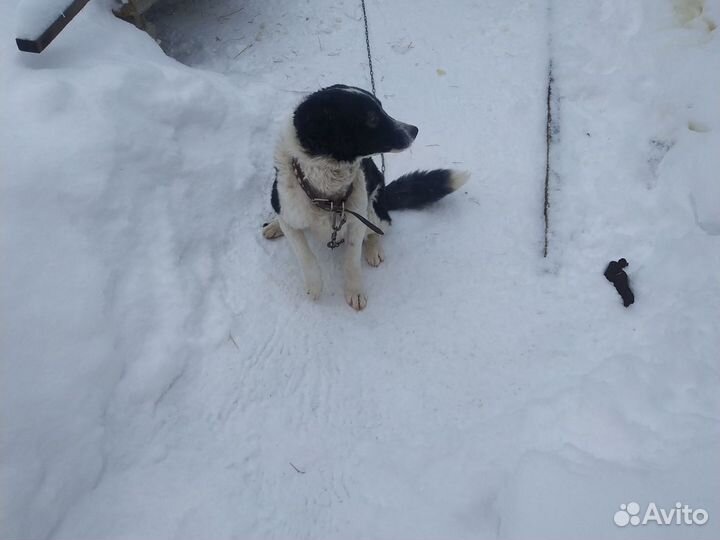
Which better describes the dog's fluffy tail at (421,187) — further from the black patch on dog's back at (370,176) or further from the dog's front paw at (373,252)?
the dog's front paw at (373,252)

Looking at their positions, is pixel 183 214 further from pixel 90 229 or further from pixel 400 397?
pixel 400 397

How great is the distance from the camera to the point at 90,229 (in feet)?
8.09

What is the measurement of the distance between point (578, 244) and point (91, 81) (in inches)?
119

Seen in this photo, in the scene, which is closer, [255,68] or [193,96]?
[193,96]

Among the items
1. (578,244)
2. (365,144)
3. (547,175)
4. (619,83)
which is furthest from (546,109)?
(365,144)

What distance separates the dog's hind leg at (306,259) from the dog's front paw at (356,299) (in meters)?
0.18

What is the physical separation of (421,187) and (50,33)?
7.54 feet

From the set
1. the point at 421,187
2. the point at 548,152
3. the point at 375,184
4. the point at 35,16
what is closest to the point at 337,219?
the point at 375,184

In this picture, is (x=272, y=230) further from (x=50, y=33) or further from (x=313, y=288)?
(x=50, y=33)

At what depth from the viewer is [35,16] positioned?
274 cm

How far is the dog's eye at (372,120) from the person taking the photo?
2.32 m

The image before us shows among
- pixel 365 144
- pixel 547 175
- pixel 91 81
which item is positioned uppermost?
pixel 91 81

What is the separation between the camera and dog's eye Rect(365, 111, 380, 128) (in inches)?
91.4

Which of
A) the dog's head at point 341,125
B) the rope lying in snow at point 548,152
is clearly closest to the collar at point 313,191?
the dog's head at point 341,125
